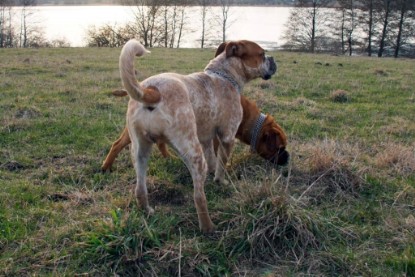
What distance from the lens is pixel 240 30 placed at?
56.1 m

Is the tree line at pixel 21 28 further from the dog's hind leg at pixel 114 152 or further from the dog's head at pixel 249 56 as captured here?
the dog's head at pixel 249 56

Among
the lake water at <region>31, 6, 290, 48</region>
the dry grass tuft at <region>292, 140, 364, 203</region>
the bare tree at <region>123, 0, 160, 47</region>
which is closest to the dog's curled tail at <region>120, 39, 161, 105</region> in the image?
the dry grass tuft at <region>292, 140, 364, 203</region>

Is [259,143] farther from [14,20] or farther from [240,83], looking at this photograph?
[14,20]

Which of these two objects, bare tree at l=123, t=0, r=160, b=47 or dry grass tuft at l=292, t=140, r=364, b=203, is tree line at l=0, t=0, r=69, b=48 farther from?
dry grass tuft at l=292, t=140, r=364, b=203

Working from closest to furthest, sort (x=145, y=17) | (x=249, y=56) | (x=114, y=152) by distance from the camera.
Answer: (x=249, y=56), (x=114, y=152), (x=145, y=17)

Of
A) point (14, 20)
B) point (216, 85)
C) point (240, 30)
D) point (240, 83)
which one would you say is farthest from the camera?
point (240, 30)

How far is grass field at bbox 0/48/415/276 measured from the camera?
400 cm

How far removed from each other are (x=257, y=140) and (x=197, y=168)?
7.61 ft

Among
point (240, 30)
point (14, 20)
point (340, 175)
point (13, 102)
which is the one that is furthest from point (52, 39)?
point (340, 175)

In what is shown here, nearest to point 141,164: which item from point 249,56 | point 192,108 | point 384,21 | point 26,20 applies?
point 192,108

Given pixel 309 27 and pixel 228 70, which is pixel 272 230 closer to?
pixel 228 70

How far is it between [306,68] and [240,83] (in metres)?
13.6

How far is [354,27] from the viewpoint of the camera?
48.3 metres

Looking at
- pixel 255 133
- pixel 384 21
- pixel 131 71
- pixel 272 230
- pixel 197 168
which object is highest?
pixel 384 21
